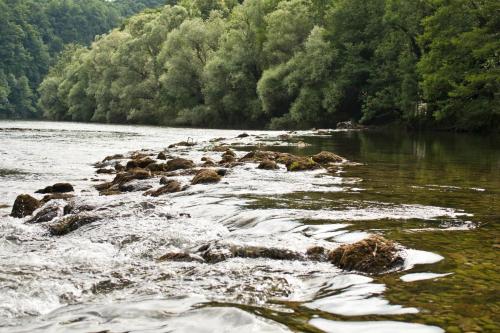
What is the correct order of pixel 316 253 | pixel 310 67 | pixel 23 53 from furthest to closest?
pixel 23 53, pixel 310 67, pixel 316 253

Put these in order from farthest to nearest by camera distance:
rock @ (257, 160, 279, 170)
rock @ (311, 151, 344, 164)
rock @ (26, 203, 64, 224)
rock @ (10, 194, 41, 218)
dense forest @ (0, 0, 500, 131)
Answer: dense forest @ (0, 0, 500, 131)
rock @ (311, 151, 344, 164)
rock @ (257, 160, 279, 170)
rock @ (10, 194, 41, 218)
rock @ (26, 203, 64, 224)

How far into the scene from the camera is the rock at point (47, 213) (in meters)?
11.6

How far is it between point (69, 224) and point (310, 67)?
1828 inches

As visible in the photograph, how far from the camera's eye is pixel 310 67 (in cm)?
5456

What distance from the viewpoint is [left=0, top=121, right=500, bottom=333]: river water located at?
5.30 meters

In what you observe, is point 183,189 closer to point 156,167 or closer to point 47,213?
point 47,213

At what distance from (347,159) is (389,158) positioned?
71.3 inches

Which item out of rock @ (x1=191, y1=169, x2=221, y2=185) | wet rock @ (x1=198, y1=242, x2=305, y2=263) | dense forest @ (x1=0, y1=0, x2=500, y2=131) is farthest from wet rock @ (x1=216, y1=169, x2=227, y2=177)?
dense forest @ (x1=0, y1=0, x2=500, y2=131)

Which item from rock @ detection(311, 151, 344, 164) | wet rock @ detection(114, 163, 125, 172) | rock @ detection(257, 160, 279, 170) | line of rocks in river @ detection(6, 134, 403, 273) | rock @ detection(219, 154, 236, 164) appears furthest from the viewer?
wet rock @ detection(114, 163, 125, 172)

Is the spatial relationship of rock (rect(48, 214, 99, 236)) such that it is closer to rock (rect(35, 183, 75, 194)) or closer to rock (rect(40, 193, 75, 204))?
rock (rect(40, 193, 75, 204))

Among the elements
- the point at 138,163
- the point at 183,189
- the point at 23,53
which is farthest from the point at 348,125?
the point at 23,53

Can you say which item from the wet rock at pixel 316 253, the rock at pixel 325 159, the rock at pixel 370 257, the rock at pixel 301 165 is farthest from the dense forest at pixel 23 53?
the rock at pixel 370 257

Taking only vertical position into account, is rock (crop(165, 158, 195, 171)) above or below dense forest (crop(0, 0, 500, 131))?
below

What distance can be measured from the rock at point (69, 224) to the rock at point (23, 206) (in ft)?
6.36
